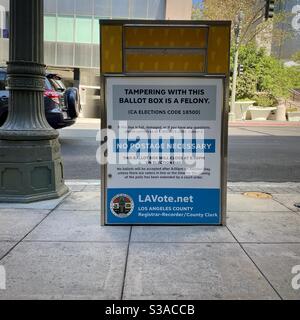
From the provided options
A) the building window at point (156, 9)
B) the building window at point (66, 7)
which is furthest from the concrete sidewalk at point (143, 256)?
the building window at point (156, 9)

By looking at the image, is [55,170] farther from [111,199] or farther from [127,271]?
[127,271]

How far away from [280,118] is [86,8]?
55.3 ft

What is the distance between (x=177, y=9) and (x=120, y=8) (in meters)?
6.34

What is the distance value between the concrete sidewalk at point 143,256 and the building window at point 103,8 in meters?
28.3

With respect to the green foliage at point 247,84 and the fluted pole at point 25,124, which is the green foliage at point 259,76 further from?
the fluted pole at point 25,124

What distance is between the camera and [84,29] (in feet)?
103

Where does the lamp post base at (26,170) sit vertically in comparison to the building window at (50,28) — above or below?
below

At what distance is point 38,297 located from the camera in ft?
10.3

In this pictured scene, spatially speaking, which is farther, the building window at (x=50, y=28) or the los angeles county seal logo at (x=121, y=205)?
the building window at (x=50, y=28)

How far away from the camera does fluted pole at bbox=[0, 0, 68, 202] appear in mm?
A: 5613

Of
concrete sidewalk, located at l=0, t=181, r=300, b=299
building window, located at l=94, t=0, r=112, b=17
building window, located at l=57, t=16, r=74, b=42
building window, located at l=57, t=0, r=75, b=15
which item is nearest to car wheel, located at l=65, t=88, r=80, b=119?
concrete sidewalk, located at l=0, t=181, r=300, b=299

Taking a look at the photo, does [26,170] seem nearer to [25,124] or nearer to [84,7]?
[25,124]

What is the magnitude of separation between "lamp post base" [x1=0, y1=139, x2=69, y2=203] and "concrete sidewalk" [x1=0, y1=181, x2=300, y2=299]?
18cm

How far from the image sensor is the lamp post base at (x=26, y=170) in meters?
5.62
